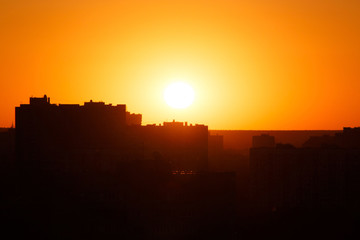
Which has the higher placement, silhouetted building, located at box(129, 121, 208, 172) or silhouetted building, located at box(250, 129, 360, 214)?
silhouetted building, located at box(129, 121, 208, 172)

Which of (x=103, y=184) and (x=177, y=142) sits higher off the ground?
(x=177, y=142)

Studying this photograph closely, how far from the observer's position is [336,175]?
125 m

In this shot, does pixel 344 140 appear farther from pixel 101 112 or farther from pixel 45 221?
pixel 45 221

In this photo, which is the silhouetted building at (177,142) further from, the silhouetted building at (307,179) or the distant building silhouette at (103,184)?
the silhouetted building at (307,179)

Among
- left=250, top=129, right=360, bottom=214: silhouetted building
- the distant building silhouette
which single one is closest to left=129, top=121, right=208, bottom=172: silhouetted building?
the distant building silhouette

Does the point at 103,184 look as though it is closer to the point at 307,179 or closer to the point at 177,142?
the point at 307,179

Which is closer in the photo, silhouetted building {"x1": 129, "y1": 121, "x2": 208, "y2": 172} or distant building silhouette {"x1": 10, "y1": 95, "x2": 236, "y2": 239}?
distant building silhouette {"x1": 10, "y1": 95, "x2": 236, "y2": 239}

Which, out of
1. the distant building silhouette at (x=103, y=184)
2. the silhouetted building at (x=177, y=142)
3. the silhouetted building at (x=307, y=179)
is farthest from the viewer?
the silhouetted building at (x=177, y=142)

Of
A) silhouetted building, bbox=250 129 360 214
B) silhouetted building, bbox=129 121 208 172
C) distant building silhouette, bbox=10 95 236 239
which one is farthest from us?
silhouetted building, bbox=129 121 208 172

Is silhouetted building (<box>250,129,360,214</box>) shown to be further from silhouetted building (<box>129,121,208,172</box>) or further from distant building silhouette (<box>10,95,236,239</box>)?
distant building silhouette (<box>10,95,236,239</box>)

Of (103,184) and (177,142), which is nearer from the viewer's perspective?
(103,184)

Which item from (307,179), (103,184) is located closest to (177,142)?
(307,179)

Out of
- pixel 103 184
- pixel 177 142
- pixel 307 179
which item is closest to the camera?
pixel 103 184

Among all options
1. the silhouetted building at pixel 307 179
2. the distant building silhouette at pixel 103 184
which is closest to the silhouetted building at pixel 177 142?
the distant building silhouette at pixel 103 184
